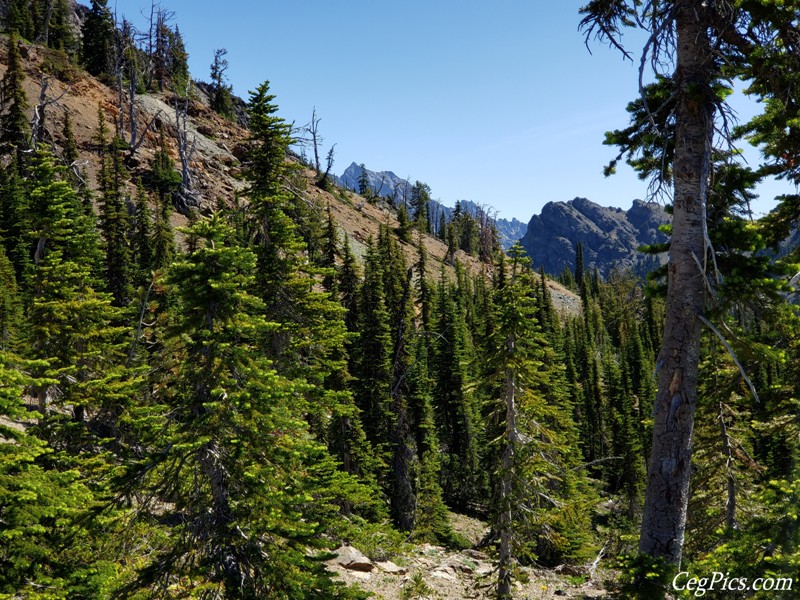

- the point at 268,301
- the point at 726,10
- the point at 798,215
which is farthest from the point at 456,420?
the point at 726,10

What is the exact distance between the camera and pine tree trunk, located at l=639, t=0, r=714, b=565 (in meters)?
6.19

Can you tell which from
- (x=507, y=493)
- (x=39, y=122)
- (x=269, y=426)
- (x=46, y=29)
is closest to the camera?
(x=269, y=426)

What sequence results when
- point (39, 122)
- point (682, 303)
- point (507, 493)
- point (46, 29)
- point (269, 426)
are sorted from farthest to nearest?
1. point (46, 29)
2. point (39, 122)
3. point (507, 493)
4. point (269, 426)
5. point (682, 303)

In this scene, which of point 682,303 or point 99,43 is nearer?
point 682,303

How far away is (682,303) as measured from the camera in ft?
20.8

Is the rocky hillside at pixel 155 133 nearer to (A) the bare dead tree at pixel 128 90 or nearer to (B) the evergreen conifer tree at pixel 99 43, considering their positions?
(A) the bare dead tree at pixel 128 90

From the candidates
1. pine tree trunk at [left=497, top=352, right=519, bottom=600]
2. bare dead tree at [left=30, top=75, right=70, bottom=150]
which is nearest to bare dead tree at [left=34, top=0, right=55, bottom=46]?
bare dead tree at [left=30, top=75, right=70, bottom=150]

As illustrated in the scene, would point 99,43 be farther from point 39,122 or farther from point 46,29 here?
point 39,122

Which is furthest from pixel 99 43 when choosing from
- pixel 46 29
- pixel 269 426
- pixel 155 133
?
pixel 269 426

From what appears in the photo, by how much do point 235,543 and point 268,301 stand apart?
5557 mm

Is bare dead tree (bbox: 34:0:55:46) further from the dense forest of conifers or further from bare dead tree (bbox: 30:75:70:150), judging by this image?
the dense forest of conifers

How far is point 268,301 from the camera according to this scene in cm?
1240

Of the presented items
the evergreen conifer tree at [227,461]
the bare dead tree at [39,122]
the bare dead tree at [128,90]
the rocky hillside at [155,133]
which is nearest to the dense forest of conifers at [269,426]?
the evergreen conifer tree at [227,461]

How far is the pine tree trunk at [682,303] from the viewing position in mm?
6188
